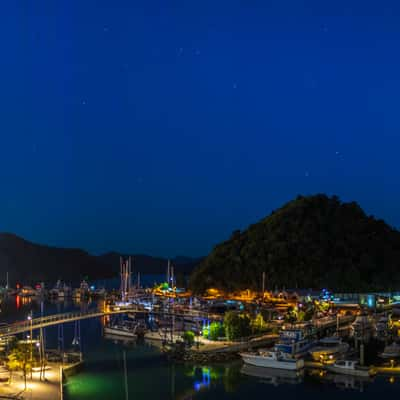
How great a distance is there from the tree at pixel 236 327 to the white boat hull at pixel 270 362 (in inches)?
122

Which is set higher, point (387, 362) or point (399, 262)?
point (399, 262)

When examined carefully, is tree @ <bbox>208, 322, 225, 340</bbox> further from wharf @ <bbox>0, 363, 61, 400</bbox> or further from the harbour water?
wharf @ <bbox>0, 363, 61, 400</bbox>

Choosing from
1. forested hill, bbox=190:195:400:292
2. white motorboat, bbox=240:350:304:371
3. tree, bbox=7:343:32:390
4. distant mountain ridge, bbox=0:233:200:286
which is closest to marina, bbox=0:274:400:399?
white motorboat, bbox=240:350:304:371

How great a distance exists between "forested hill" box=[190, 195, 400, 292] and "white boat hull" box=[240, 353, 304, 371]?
75.8 ft

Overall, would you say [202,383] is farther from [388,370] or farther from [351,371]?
[388,370]

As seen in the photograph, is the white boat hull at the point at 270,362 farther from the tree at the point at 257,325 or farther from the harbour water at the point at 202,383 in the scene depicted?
the tree at the point at 257,325

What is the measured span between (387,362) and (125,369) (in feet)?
36.3

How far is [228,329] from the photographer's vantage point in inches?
1105

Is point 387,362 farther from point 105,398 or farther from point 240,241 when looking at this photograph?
point 240,241

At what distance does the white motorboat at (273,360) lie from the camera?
23748mm

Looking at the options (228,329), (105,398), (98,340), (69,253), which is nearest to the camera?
(105,398)

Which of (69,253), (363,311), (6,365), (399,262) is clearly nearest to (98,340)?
(6,365)

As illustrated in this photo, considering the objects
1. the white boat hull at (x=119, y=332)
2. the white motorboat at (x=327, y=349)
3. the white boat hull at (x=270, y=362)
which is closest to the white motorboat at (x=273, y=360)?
the white boat hull at (x=270, y=362)

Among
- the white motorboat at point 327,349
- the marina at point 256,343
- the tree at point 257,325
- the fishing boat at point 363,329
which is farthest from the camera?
the fishing boat at point 363,329
